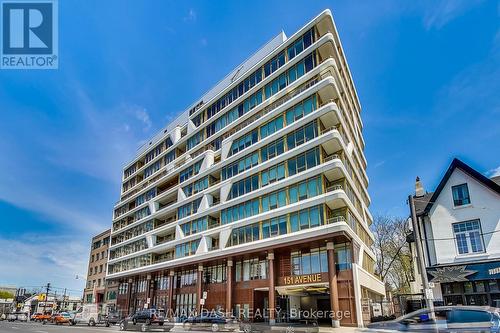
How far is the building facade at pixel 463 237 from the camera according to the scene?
24.1 meters

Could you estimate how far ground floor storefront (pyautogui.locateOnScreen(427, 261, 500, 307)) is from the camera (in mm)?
23594

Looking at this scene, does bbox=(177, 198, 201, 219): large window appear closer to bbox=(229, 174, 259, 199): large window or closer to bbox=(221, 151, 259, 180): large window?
bbox=(221, 151, 259, 180): large window

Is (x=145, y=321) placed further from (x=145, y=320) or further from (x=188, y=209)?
(x=188, y=209)

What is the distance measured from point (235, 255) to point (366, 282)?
44.9 ft

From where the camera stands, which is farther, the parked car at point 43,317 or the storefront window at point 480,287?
the parked car at point 43,317

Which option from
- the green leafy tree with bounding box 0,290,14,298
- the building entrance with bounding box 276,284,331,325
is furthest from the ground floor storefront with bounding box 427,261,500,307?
the green leafy tree with bounding box 0,290,14,298

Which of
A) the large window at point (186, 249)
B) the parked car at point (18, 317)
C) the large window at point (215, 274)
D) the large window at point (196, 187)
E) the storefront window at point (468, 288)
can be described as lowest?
the parked car at point (18, 317)

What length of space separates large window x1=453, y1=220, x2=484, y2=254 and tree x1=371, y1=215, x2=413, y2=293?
23758 millimetres

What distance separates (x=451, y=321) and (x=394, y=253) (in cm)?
4450

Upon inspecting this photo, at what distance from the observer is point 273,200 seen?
35906 mm

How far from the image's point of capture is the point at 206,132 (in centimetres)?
5094

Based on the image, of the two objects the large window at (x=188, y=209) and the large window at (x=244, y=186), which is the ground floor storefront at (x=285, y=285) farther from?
the large window at (x=188, y=209)

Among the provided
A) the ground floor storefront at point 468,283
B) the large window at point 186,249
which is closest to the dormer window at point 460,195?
the ground floor storefront at point 468,283

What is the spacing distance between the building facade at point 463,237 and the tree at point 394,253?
2322cm
